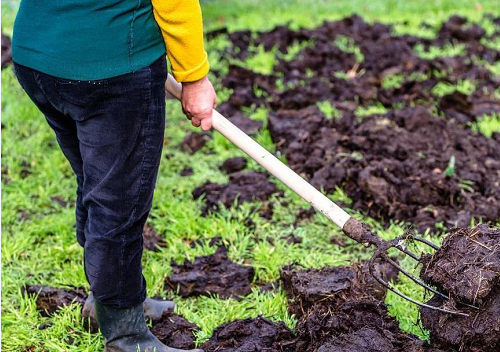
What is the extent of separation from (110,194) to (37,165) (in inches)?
94.7

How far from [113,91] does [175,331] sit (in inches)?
50.0

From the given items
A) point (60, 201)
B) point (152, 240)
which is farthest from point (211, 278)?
point (60, 201)

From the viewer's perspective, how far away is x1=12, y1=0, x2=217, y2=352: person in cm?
233

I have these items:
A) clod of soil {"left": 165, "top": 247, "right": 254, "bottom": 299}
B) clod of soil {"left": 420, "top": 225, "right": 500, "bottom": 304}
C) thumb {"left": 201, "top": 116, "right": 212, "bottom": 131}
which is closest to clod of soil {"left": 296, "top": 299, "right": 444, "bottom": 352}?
clod of soil {"left": 420, "top": 225, "right": 500, "bottom": 304}

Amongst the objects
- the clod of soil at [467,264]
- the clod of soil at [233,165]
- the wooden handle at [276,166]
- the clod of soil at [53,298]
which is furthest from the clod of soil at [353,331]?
the clod of soil at [233,165]

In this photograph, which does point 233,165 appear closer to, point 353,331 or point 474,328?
point 353,331

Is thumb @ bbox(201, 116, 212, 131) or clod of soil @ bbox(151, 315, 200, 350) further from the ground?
thumb @ bbox(201, 116, 212, 131)

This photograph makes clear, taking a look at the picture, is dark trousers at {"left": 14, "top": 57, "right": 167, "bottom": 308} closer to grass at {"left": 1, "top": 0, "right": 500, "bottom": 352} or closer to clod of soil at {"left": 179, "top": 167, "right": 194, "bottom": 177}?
grass at {"left": 1, "top": 0, "right": 500, "bottom": 352}

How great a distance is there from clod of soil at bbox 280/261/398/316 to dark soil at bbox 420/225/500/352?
0.41 m

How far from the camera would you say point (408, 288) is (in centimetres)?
343

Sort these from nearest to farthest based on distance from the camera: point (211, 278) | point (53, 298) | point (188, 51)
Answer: point (188, 51) → point (53, 298) → point (211, 278)

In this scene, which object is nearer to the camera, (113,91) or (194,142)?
(113,91)

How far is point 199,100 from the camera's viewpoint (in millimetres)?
2646

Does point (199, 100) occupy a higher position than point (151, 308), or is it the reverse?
point (199, 100)
